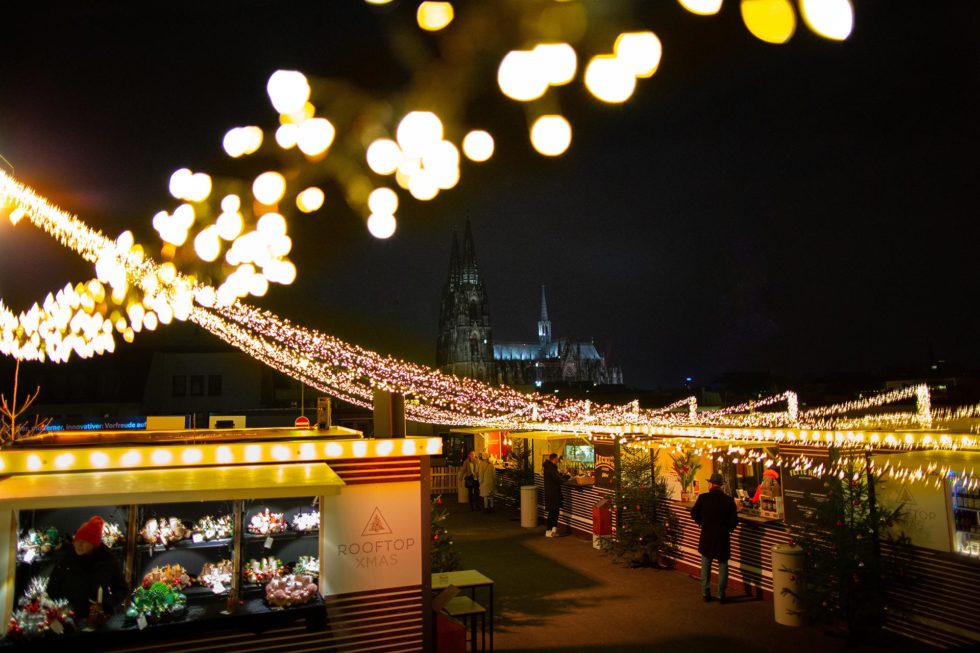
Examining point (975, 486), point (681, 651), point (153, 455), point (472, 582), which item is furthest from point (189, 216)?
point (975, 486)

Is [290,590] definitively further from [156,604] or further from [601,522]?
[601,522]

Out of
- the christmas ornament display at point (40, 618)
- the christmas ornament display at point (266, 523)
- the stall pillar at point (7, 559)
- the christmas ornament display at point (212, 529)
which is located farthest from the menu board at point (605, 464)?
the stall pillar at point (7, 559)

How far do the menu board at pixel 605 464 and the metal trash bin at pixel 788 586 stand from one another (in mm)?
4275

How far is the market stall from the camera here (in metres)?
4.52

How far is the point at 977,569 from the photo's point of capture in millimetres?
6223

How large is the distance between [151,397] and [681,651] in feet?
97.6

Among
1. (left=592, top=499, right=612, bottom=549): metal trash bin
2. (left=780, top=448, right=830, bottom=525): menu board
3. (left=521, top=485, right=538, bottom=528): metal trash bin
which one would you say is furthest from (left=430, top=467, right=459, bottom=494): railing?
(left=780, top=448, right=830, bottom=525): menu board

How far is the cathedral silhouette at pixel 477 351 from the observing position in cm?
9056

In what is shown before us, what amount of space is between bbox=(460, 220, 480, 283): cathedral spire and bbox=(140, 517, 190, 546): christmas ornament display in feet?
291

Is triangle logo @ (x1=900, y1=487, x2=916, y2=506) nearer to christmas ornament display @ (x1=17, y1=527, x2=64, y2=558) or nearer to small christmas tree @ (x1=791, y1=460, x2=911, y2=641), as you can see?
small christmas tree @ (x1=791, y1=460, x2=911, y2=641)

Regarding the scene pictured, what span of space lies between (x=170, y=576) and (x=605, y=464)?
8.84 metres

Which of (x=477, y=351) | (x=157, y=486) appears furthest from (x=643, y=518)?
(x=477, y=351)

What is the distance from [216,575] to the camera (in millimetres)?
5176

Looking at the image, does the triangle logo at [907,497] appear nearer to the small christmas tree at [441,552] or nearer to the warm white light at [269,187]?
the small christmas tree at [441,552]
